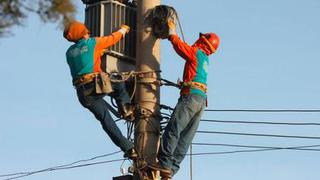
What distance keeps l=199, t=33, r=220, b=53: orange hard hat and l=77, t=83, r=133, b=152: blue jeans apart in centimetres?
110

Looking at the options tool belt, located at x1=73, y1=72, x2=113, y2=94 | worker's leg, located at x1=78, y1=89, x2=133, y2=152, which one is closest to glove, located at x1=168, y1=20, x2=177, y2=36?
tool belt, located at x1=73, y1=72, x2=113, y2=94

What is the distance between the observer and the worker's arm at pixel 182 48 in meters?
10.6

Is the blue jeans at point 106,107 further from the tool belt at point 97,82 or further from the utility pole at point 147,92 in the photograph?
the utility pole at point 147,92

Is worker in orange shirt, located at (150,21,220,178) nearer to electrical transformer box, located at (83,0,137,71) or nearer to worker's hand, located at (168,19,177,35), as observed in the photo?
worker's hand, located at (168,19,177,35)

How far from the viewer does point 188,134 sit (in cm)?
1058

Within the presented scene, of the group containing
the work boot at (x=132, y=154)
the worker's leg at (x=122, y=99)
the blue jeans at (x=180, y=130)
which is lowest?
the work boot at (x=132, y=154)

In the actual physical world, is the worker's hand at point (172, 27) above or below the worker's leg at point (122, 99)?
above

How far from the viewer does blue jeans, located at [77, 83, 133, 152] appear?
10.4m

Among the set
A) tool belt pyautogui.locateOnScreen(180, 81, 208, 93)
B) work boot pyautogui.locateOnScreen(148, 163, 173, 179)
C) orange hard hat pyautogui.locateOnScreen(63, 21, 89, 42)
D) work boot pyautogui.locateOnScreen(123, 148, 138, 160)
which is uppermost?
orange hard hat pyautogui.locateOnScreen(63, 21, 89, 42)

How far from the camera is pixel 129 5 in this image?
11.1m

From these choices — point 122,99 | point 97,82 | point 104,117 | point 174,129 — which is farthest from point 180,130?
point 97,82

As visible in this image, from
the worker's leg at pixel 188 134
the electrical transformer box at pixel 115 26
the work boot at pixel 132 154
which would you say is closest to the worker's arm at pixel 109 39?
the electrical transformer box at pixel 115 26

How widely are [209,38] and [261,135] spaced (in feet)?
8.62

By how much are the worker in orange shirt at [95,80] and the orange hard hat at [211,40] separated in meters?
0.90
